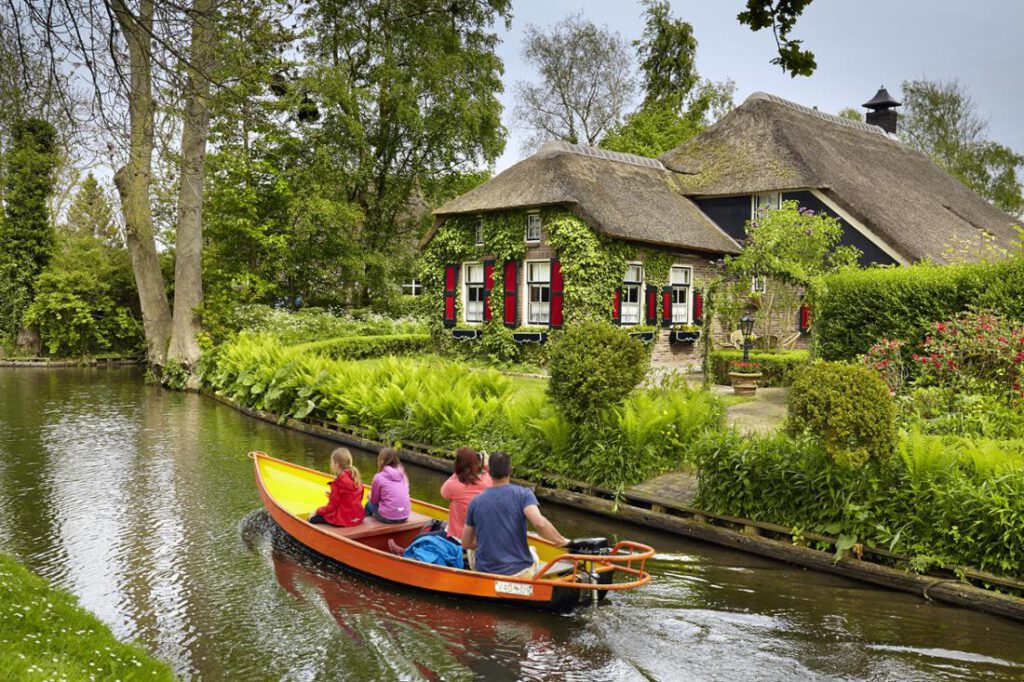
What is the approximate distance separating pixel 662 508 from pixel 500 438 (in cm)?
312

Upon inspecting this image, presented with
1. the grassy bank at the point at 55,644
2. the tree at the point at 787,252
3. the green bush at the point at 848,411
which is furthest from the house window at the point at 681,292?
the grassy bank at the point at 55,644

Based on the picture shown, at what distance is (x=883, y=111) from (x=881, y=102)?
1.40 ft

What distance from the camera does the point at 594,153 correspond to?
2598 cm

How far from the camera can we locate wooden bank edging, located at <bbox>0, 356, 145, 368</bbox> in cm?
2905

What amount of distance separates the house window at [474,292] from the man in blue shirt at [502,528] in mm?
17309

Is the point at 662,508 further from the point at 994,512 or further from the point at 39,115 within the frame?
the point at 39,115

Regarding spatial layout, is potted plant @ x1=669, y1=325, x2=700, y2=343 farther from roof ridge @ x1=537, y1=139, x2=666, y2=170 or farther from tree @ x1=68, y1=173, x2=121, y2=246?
tree @ x1=68, y1=173, x2=121, y2=246

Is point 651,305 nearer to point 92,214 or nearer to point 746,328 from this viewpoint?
point 746,328

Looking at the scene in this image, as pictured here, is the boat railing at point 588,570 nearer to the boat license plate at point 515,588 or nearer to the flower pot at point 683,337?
the boat license plate at point 515,588

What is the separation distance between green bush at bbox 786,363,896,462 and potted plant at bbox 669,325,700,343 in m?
15.5

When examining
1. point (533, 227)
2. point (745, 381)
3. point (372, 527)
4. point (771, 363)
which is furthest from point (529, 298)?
point (372, 527)

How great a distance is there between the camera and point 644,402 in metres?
11.4

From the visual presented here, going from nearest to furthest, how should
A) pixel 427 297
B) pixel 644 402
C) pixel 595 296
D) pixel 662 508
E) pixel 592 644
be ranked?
pixel 592 644, pixel 662 508, pixel 644 402, pixel 595 296, pixel 427 297

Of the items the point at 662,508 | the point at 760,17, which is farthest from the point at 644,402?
the point at 760,17
